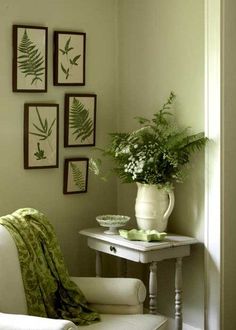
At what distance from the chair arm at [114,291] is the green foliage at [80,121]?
1.01 m

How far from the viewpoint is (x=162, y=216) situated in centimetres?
365

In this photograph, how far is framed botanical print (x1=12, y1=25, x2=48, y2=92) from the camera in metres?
3.71

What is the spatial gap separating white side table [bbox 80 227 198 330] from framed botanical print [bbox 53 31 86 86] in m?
0.94

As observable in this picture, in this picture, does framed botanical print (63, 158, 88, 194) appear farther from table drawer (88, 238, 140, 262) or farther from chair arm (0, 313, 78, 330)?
chair arm (0, 313, 78, 330)

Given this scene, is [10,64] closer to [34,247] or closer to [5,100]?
[5,100]

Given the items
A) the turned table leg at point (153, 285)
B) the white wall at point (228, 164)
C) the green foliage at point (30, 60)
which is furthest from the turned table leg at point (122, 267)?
the green foliage at point (30, 60)

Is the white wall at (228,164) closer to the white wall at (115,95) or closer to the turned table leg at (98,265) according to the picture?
the white wall at (115,95)

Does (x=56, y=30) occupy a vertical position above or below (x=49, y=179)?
above

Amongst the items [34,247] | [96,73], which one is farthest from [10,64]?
[34,247]

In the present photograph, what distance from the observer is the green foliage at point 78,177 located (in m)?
3.99

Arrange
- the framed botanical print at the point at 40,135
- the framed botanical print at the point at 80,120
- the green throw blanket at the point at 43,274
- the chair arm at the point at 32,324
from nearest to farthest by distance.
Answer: the chair arm at the point at 32,324
the green throw blanket at the point at 43,274
the framed botanical print at the point at 40,135
the framed botanical print at the point at 80,120

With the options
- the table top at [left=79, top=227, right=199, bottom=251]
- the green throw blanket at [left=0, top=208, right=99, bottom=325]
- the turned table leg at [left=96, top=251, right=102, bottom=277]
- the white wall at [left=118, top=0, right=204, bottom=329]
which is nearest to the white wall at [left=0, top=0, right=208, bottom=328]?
the white wall at [left=118, top=0, right=204, bottom=329]

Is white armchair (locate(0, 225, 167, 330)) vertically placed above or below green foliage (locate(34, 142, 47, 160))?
below

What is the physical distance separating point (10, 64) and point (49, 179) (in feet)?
2.37
